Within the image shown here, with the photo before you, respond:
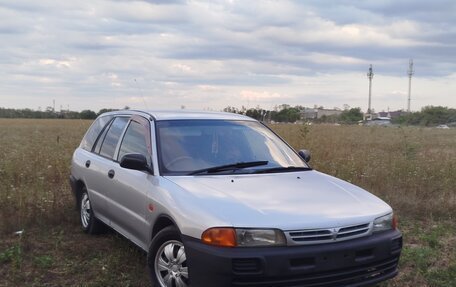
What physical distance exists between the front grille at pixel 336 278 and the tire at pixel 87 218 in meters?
3.22

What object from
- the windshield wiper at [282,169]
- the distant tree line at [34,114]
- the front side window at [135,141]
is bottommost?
the distant tree line at [34,114]

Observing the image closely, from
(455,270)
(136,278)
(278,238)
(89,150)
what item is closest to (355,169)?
(455,270)

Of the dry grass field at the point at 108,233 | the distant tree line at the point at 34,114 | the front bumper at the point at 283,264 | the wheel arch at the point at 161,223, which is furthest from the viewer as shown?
the distant tree line at the point at 34,114

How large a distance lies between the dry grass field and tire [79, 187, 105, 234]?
0.33 feet

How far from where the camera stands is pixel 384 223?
13.0ft

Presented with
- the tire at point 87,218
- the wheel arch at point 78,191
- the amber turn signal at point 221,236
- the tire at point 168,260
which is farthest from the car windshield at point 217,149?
the wheel arch at point 78,191

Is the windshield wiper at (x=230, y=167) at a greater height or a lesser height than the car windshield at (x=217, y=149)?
lesser

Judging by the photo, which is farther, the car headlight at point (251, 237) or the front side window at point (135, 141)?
the front side window at point (135, 141)

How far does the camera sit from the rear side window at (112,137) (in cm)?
564

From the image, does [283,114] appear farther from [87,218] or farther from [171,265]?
[171,265]

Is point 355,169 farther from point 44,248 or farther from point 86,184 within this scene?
point 44,248

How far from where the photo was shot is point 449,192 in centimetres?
842

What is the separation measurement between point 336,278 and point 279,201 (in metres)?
0.69

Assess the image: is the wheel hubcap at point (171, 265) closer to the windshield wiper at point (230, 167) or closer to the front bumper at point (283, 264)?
the front bumper at point (283, 264)
